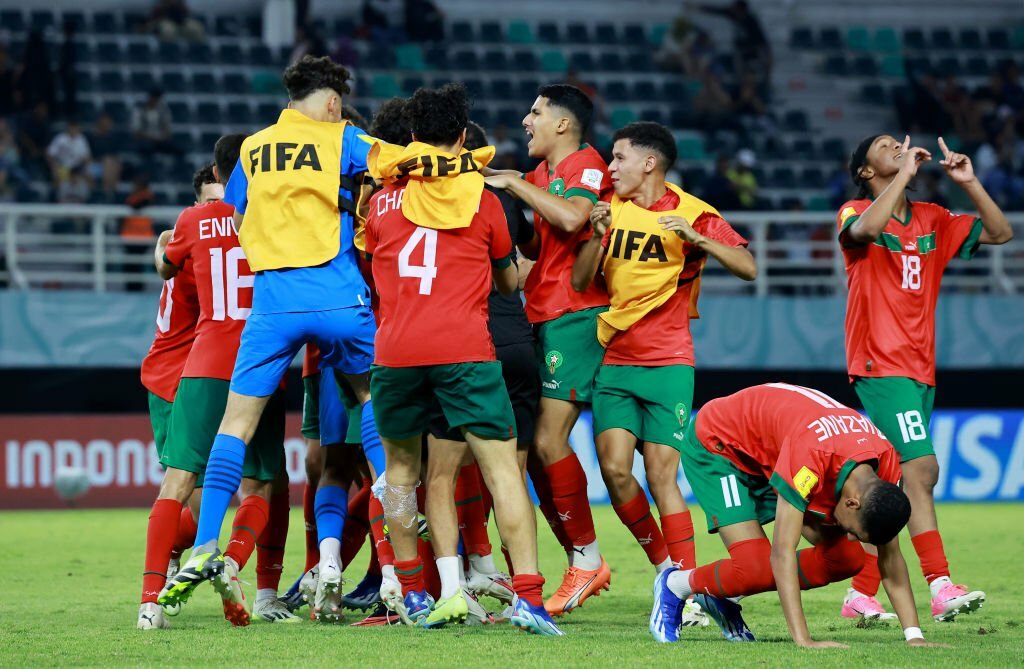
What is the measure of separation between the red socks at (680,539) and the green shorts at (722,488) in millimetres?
674

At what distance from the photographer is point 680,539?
6.98 metres

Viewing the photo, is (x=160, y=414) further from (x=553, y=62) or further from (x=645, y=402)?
(x=553, y=62)

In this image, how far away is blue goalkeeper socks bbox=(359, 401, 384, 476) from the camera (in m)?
6.77

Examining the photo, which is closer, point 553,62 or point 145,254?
point 145,254

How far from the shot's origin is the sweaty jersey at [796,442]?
5.69 m

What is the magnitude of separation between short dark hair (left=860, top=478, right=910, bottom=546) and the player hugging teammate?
0.04 feet

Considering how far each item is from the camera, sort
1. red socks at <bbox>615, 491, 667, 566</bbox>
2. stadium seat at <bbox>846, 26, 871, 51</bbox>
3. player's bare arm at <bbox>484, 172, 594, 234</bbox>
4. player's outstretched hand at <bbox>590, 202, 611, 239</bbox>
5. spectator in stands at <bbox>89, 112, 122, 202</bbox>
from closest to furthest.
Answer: player's bare arm at <bbox>484, 172, 594, 234</bbox>
player's outstretched hand at <bbox>590, 202, 611, 239</bbox>
red socks at <bbox>615, 491, 667, 566</bbox>
spectator in stands at <bbox>89, 112, 122, 202</bbox>
stadium seat at <bbox>846, 26, 871, 51</bbox>

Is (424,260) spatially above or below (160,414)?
above

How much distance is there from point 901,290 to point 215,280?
11.0 ft

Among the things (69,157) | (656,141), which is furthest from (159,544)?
(69,157)

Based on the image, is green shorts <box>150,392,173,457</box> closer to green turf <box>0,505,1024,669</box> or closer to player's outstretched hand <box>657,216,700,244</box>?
green turf <box>0,505,1024,669</box>

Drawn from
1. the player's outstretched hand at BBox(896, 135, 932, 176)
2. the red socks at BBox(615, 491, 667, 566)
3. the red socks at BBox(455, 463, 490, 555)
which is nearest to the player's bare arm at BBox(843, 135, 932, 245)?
the player's outstretched hand at BBox(896, 135, 932, 176)

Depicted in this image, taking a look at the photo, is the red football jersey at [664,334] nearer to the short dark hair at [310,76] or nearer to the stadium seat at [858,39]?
the short dark hair at [310,76]

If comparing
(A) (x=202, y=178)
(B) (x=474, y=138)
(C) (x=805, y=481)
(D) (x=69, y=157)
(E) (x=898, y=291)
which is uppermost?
(D) (x=69, y=157)
